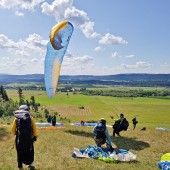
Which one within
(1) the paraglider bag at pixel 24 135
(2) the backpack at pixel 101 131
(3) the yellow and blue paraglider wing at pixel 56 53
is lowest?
(2) the backpack at pixel 101 131

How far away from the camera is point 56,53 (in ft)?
79.7

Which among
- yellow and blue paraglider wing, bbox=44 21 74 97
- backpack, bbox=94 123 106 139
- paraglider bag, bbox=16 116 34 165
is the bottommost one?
backpack, bbox=94 123 106 139

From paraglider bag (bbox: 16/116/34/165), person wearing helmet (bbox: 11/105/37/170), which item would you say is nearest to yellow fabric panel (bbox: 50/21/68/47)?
person wearing helmet (bbox: 11/105/37/170)

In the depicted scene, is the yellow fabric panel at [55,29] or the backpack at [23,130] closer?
the backpack at [23,130]

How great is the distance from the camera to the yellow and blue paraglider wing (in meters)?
23.8

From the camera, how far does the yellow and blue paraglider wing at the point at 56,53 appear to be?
23.8 m

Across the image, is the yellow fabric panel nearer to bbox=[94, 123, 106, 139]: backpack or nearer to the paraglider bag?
bbox=[94, 123, 106, 139]: backpack

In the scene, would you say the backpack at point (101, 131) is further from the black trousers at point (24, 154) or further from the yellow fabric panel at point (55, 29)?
the yellow fabric panel at point (55, 29)

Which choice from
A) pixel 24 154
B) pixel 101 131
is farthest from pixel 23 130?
pixel 101 131

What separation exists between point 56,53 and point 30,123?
13.5 meters

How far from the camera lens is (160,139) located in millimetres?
23406

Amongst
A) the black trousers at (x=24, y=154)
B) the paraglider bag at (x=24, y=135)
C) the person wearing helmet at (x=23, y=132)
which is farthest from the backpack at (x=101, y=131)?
the paraglider bag at (x=24, y=135)

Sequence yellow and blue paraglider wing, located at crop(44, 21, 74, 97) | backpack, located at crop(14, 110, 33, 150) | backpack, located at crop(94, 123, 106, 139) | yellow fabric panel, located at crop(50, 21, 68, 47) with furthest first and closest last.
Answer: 1. yellow and blue paraglider wing, located at crop(44, 21, 74, 97)
2. yellow fabric panel, located at crop(50, 21, 68, 47)
3. backpack, located at crop(94, 123, 106, 139)
4. backpack, located at crop(14, 110, 33, 150)

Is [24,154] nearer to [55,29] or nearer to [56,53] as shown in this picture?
[56,53]
